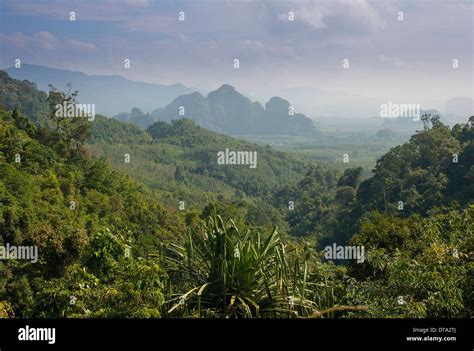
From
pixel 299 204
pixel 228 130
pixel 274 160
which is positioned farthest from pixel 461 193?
pixel 228 130

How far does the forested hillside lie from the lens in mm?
2520

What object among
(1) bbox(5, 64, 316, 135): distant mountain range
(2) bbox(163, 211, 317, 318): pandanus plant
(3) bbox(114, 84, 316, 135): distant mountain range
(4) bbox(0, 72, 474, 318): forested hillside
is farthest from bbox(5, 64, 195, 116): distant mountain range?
(2) bbox(163, 211, 317, 318): pandanus plant

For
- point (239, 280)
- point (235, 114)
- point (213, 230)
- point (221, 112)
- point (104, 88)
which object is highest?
point (221, 112)

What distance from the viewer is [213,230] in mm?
2559

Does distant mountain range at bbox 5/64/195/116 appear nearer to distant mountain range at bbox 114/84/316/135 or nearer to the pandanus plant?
distant mountain range at bbox 114/84/316/135

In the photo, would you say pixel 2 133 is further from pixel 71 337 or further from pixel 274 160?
pixel 274 160

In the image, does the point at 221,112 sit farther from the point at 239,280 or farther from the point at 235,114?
the point at 239,280

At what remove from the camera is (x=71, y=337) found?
1.59 meters

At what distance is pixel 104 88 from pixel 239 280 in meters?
68.5

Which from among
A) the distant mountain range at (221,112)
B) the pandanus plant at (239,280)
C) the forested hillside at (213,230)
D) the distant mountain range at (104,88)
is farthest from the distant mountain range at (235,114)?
the pandanus plant at (239,280)

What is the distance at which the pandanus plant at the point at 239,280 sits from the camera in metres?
2.42

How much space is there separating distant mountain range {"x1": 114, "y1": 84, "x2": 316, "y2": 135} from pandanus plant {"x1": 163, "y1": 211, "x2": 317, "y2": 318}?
9849 cm

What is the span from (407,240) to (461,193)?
45.3ft

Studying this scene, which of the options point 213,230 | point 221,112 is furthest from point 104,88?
point 213,230
